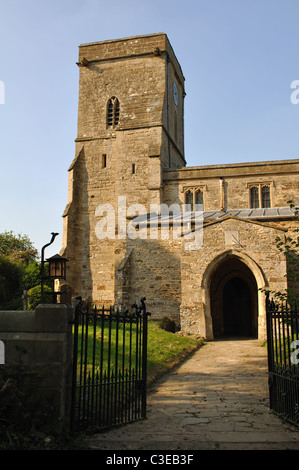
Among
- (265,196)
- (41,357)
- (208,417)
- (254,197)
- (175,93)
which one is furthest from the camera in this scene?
(175,93)

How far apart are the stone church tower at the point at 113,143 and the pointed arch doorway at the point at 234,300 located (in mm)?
6738

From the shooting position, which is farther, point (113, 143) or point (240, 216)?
point (113, 143)

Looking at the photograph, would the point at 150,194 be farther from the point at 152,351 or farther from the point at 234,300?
the point at 152,351

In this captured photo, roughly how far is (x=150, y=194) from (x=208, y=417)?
20430 mm

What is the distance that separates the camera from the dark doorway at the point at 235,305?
898 inches

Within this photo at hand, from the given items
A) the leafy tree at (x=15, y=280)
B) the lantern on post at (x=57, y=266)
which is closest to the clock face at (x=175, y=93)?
the leafy tree at (x=15, y=280)

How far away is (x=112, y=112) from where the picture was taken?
2942cm

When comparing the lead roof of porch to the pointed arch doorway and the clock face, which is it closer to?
the pointed arch doorway

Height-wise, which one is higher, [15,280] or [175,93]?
[175,93]

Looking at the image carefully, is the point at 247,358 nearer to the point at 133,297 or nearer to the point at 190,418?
the point at 190,418

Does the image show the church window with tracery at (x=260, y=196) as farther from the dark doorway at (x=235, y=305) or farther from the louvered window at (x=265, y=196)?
the dark doorway at (x=235, y=305)

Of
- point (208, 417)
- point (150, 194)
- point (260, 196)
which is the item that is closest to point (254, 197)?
point (260, 196)
